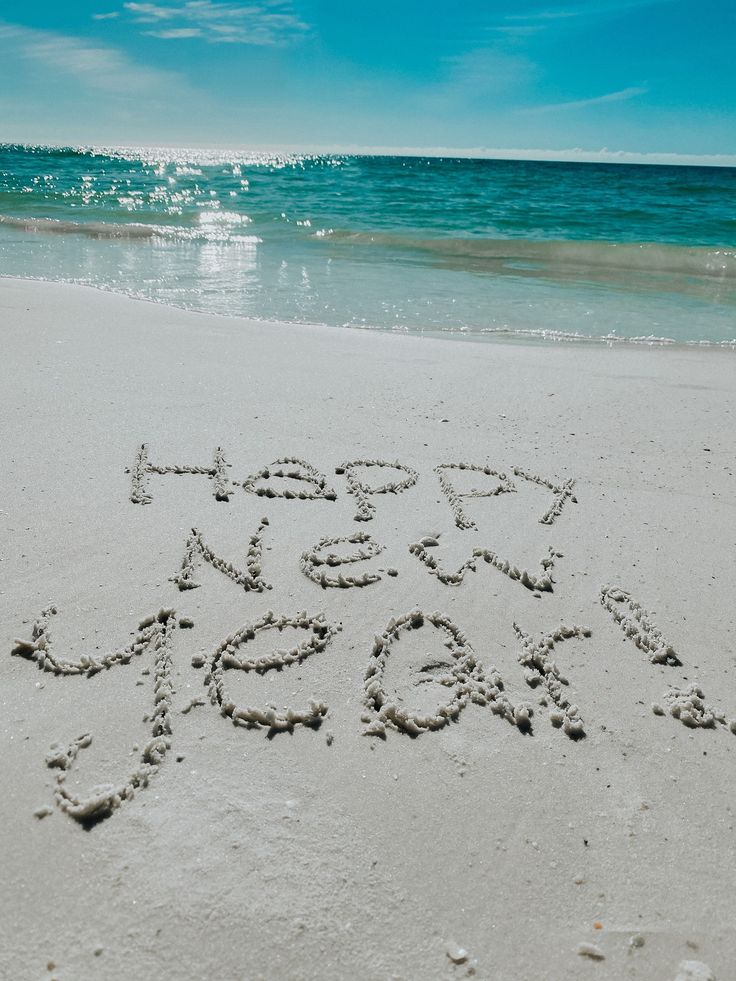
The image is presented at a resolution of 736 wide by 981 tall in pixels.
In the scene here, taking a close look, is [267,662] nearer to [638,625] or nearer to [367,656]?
[367,656]

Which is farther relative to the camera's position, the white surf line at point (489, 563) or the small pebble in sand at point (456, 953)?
the white surf line at point (489, 563)

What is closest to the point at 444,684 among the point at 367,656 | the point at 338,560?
the point at 367,656

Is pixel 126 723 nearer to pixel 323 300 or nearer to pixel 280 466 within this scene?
pixel 280 466

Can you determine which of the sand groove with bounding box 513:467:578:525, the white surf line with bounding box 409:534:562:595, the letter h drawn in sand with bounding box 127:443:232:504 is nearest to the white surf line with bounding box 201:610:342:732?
the white surf line with bounding box 409:534:562:595

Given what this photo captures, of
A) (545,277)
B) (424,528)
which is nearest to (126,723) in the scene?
(424,528)

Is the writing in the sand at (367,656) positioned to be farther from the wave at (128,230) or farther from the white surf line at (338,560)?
the wave at (128,230)

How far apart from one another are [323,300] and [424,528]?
5.36 meters

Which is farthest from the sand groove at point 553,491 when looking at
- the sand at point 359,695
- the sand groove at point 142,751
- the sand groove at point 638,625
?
the sand groove at point 142,751

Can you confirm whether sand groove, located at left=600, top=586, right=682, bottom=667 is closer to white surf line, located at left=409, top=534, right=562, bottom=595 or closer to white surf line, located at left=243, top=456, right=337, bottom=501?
white surf line, located at left=409, top=534, right=562, bottom=595

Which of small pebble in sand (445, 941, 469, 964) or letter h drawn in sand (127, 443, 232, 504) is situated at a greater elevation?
letter h drawn in sand (127, 443, 232, 504)

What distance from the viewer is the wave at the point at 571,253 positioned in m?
11.8

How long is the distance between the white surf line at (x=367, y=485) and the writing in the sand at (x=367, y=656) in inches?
1.3

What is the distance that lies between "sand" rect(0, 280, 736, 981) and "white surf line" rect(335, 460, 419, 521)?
2cm

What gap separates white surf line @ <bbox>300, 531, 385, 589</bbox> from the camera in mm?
2443
